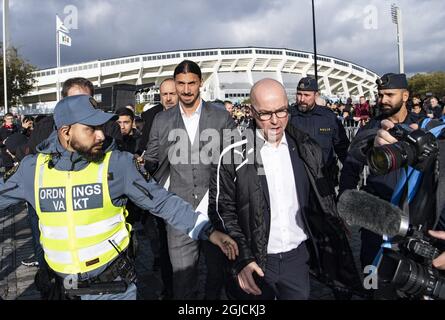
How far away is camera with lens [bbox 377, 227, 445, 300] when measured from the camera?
58.8 inches

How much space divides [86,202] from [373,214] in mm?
1447

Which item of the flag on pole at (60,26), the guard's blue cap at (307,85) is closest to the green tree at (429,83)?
the flag on pole at (60,26)

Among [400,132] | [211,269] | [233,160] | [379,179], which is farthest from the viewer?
[211,269]

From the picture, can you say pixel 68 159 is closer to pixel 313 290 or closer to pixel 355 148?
pixel 355 148

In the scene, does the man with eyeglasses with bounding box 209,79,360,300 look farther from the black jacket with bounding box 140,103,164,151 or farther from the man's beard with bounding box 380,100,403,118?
the black jacket with bounding box 140,103,164,151

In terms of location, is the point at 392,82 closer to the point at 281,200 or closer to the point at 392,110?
the point at 392,110

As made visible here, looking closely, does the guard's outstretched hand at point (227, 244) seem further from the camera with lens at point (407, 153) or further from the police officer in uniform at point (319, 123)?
the police officer in uniform at point (319, 123)

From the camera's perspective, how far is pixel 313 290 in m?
4.12

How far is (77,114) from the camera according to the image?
2107 mm

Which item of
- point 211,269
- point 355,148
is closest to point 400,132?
point 355,148

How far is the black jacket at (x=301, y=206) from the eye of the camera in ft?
7.36

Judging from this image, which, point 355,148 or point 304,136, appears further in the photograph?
point 304,136

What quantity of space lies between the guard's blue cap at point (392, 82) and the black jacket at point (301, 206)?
1.33 meters

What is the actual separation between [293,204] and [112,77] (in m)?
88.4
